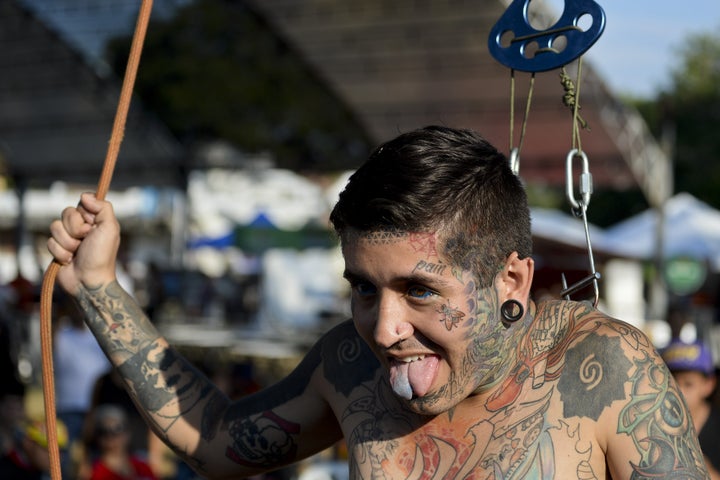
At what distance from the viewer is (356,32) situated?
506 inches

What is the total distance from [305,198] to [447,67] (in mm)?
13945

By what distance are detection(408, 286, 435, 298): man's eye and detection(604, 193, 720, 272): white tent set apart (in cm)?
1303

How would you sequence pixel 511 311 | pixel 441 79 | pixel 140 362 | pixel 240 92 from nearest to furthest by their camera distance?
pixel 511 311, pixel 140 362, pixel 441 79, pixel 240 92

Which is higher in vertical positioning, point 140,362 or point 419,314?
point 419,314

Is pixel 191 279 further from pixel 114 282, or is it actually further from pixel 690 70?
pixel 690 70

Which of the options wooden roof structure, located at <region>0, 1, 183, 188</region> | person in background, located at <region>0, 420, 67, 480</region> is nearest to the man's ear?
person in background, located at <region>0, 420, 67, 480</region>

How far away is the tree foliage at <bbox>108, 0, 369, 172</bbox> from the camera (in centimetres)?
1612

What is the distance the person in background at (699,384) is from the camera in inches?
183

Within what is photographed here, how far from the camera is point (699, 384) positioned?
4.74 metres

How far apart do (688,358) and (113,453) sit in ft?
11.5

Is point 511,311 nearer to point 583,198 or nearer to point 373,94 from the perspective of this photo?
point 583,198

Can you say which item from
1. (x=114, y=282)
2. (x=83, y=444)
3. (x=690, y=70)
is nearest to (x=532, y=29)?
(x=114, y=282)

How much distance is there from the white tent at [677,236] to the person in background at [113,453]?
973cm

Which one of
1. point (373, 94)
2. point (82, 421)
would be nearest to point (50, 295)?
point (82, 421)
